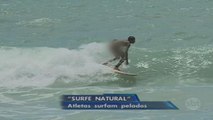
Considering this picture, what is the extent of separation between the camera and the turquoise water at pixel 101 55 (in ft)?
43.0

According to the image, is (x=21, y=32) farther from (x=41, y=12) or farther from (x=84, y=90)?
(x=84, y=90)

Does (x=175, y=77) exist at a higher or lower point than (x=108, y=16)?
lower

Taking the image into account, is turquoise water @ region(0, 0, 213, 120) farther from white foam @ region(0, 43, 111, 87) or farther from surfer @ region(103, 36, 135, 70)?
surfer @ region(103, 36, 135, 70)

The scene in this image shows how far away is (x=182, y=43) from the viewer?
20984 mm

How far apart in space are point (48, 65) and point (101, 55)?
177 cm

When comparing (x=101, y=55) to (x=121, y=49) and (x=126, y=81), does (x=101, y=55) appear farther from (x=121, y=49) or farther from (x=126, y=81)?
(x=126, y=81)

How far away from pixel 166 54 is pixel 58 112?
8054 mm

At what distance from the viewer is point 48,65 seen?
1836cm

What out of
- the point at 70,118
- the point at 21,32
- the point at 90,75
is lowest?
the point at 70,118

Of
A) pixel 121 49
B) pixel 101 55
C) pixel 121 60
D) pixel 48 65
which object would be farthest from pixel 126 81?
pixel 48 65

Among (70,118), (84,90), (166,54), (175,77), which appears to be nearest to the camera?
(70,118)

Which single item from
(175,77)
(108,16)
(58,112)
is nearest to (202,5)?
(108,16)

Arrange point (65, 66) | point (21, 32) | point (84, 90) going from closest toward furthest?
1. point (84, 90)
2. point (65, 66)
3. point (21, 32)

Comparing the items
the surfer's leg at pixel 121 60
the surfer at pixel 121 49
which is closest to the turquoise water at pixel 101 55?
the surfer's leg at pixel 121 60
